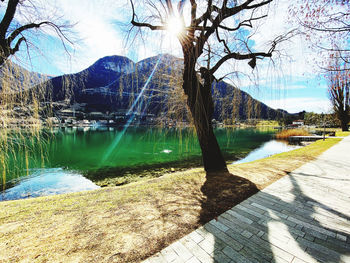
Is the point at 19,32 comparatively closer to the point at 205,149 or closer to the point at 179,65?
the point at 179,65

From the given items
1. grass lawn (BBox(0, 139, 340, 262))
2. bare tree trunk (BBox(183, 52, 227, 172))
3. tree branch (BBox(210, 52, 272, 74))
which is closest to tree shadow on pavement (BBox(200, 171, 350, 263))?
grass lawn (BBox(0, 139, 340, 262))

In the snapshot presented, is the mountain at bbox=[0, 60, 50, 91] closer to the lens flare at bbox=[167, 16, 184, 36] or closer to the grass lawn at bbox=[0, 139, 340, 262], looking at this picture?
the grass lawn at bbox=[0, 139, 340, 262]

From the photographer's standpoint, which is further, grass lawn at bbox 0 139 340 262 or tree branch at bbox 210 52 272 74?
tree branch at bbox 210 52 272 74

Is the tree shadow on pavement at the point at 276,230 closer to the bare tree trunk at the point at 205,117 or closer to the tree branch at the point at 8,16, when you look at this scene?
the bare tree trunk at the point at 205,117

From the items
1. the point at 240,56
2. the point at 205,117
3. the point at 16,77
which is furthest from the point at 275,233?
the point at 16,77

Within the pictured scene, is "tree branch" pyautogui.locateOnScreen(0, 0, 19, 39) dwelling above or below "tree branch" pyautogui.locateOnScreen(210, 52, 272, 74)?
below

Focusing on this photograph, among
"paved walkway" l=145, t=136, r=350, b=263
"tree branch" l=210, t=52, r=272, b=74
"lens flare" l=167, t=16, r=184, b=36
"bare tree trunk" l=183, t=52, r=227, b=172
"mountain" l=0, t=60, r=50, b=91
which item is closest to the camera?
"paved walkway" l=145, t=136, r=350, b=263

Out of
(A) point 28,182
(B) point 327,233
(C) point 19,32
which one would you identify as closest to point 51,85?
(C) point 19,32
